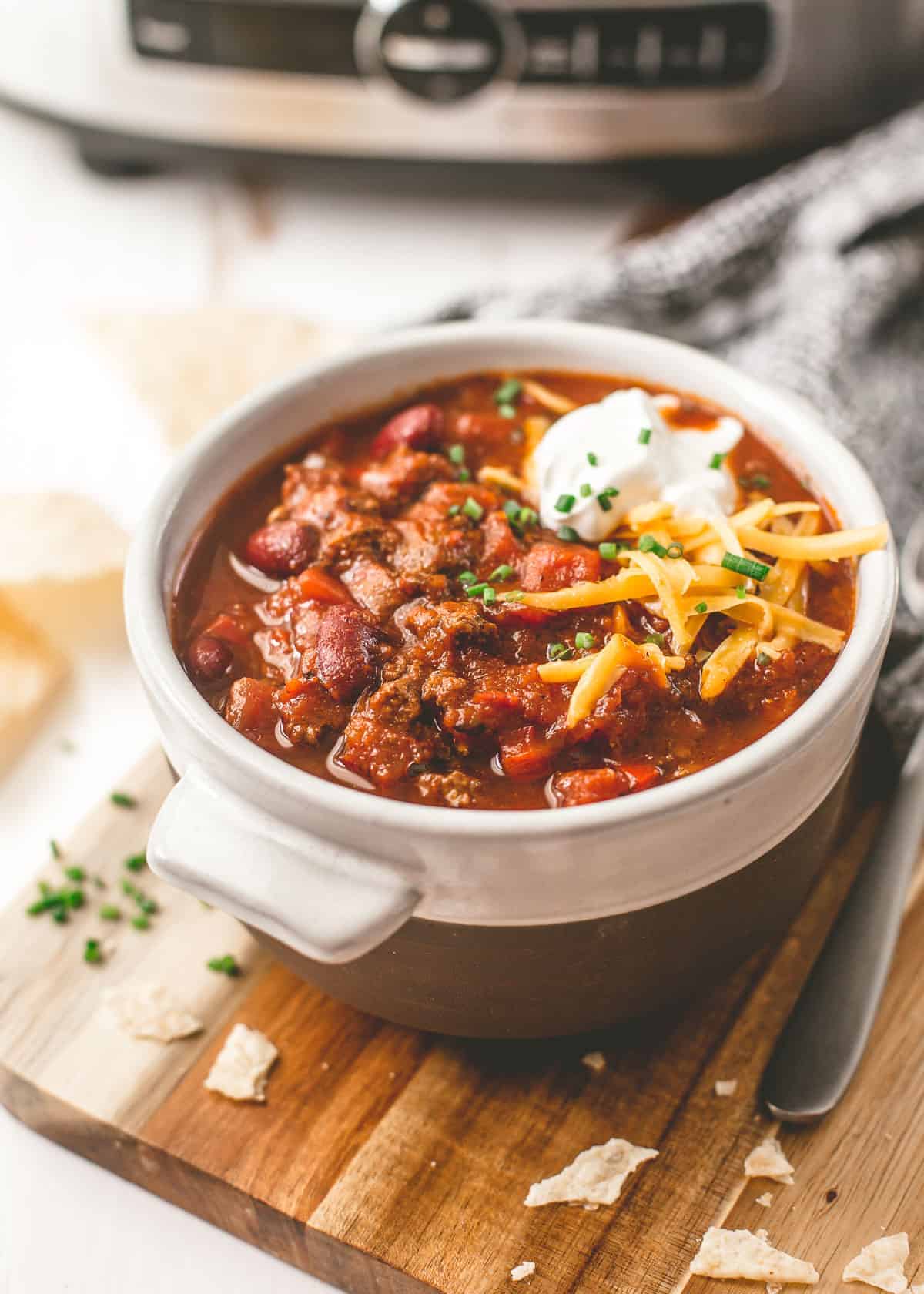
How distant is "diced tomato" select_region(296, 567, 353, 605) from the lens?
6.78 ft

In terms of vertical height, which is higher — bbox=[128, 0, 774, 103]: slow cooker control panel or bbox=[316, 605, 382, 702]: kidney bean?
bbox=[128, 0, 774, 103]: slow cooker control panel

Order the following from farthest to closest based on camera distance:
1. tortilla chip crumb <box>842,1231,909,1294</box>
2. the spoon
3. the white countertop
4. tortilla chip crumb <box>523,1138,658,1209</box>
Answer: the white countertop → the spoon → tortilla chip crumb <box>523,1138,658,1209</box> → tortilla chip crumb <box>842,1231,909,1294</box>

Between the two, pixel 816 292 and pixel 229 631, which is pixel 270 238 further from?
pixel 229 631

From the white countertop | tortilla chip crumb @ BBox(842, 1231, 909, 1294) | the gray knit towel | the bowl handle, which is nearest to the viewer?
the bowl handle

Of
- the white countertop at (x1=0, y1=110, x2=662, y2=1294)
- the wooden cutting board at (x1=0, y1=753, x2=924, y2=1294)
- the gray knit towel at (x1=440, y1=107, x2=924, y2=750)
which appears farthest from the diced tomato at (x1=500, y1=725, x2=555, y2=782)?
the white countertop at (x1=0, y1=110, x2=662, y2=1294)

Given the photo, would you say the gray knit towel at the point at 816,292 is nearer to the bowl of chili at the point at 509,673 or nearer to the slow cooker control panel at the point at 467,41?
the slow cooker control panel at the point at 467,41

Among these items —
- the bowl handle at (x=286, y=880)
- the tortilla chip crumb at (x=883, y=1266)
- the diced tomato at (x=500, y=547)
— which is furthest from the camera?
the diced tomato at (x=500, y=547)

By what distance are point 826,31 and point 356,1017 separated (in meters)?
Answer: 2.69

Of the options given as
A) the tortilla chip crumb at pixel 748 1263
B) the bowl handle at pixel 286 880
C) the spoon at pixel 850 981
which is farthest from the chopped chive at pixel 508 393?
the tortilla chip crumb at pixel 748 1263

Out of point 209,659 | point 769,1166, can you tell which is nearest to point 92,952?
point 209,659

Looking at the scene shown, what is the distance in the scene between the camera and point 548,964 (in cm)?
180

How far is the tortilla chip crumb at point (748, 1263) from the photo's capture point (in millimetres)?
1787

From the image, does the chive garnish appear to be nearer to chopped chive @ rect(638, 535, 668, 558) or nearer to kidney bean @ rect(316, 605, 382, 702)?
kidney bean @ rect(316, 605, 382, 702)

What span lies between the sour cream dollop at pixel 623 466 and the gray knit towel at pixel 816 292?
73cm
